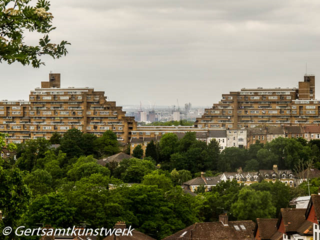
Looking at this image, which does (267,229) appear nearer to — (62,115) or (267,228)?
(267,228)

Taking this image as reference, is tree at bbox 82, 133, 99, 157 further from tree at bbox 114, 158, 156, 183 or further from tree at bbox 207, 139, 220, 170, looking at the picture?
tree at bbox 207, 139, 220, 170

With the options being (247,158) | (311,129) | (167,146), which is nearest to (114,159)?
(167,146)

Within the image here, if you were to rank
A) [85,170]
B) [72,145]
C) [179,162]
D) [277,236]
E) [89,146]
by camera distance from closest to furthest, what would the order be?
[277,236]
[85,170]
[179,162]
[72,145]
[89,146]

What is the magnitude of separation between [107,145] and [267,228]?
97.8 m

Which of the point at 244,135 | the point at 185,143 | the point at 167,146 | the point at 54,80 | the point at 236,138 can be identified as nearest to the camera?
the point at 185,143

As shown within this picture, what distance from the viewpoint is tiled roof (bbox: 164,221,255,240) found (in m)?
69.8

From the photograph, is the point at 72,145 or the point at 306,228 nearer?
the point at 306,228

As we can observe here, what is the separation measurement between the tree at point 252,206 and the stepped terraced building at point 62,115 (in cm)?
8814

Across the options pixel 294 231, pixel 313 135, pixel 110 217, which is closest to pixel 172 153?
pixel 313 135

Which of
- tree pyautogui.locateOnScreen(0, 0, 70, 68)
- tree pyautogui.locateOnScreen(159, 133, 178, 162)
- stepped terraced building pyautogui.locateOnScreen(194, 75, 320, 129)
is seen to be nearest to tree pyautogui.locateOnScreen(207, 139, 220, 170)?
tree pyautogui.locateOnScreen(159, 133, 178, 162)

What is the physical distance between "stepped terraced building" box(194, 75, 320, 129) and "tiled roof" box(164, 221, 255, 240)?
360ft

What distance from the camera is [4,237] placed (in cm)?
3628

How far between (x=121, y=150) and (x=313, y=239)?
4587 inches

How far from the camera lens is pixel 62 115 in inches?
7101
